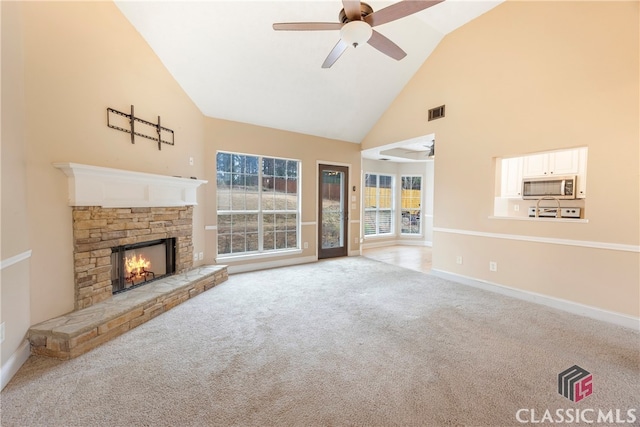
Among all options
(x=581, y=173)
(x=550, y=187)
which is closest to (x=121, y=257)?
(x=550, y=187)

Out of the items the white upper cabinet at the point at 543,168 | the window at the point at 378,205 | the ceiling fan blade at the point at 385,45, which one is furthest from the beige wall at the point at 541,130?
the window at the point at 378,205

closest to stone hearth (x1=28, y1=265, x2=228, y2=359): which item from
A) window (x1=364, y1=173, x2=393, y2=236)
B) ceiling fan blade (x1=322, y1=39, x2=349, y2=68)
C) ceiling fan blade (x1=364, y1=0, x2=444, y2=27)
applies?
ceiling fan blade (x1=322, y1=39, x2=349, y2=68)

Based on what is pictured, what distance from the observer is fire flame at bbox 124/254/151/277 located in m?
3.32

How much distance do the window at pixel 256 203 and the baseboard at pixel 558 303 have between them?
3197 millimetres

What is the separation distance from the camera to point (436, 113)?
451cm

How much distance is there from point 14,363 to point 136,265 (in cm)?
153

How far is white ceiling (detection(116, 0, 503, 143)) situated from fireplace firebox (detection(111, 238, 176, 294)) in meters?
2.32

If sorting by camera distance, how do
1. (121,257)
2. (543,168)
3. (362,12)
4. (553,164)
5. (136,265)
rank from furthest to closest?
(543,168) < (553,164) < (136,265) < (121,257) < (362,12)

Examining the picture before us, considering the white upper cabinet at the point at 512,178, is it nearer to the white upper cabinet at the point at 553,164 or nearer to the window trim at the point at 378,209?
the white upper cabinet at the point at 553,164


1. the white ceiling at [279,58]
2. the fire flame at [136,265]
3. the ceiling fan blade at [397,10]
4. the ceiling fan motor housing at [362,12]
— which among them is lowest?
the fire flame at [136,265]

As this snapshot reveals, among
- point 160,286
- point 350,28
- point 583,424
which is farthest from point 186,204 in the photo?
point 583,424

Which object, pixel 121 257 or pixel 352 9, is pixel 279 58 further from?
pixel 121 257

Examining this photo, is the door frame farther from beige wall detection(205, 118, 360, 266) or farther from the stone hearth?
the stone hearth

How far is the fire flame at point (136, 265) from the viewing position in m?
3.32
